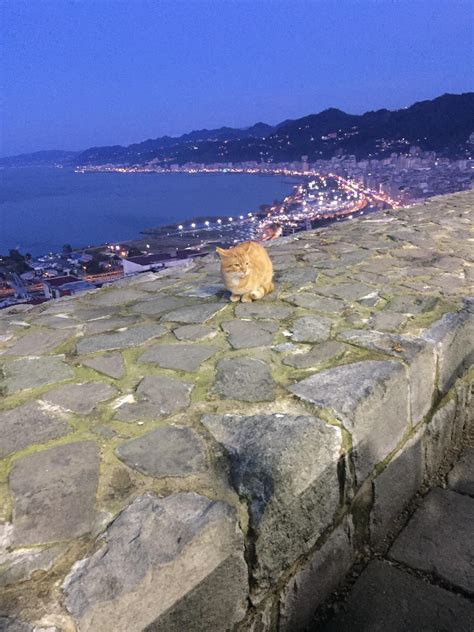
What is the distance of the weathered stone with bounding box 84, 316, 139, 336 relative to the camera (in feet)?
10.1

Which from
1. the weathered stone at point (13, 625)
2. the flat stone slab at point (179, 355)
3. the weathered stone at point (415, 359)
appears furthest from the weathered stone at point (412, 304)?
the weathered stone at point (13, 625)

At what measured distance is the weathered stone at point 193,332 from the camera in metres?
2.83

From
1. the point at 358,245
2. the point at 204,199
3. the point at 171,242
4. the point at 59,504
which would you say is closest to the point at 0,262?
the point at 171,242

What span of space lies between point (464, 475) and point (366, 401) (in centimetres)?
102

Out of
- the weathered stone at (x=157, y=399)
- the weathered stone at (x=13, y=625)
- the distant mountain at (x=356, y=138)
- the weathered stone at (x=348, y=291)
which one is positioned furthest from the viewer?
the distant mountain at (x=356, y=138)

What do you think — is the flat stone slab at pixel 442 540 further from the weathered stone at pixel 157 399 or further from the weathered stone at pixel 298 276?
the weathered stone at pixel 298 276

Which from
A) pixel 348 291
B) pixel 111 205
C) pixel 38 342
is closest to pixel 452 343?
pixel 348 291

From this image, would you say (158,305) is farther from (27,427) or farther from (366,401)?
(366,401)

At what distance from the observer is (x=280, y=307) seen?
3.28 m

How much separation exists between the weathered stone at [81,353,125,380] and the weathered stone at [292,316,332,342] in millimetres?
1097

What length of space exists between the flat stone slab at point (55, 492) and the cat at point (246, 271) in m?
1.83

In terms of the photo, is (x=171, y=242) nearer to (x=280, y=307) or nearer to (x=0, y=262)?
(x=0, y=262)

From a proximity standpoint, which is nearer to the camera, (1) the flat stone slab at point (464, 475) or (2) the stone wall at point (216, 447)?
→ (2) the stone wall at point (216, 447)

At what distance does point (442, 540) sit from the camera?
2.00 meters
